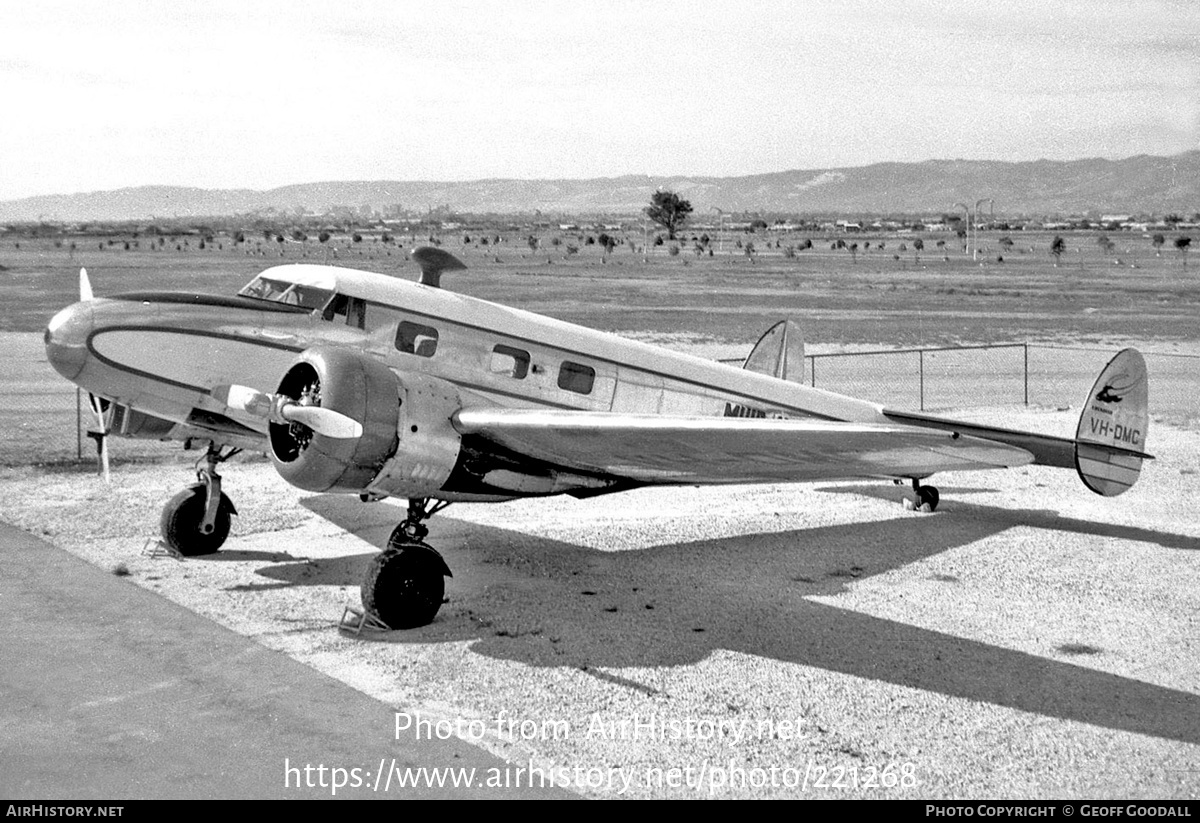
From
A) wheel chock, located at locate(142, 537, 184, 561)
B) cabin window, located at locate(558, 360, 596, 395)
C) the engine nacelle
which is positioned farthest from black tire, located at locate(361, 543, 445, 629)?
wheel chock, located at locate(142, 537, 184, 561)

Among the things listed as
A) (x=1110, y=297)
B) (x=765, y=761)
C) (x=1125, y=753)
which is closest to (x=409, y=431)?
(x=765, y=761)

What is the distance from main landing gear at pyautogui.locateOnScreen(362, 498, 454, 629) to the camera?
1184cm

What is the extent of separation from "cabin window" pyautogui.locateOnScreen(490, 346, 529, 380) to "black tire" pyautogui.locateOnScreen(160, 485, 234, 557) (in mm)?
3951

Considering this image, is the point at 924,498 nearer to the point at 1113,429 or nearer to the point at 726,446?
the point at 1113,429

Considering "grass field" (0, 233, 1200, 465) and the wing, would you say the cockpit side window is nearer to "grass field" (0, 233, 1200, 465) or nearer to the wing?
the wing

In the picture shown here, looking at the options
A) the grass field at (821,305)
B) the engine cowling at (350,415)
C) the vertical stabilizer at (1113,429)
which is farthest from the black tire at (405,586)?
the grass field at (821,305)

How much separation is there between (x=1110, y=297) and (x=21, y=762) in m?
59.0

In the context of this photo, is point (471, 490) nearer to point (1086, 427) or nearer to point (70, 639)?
point (70, 639)

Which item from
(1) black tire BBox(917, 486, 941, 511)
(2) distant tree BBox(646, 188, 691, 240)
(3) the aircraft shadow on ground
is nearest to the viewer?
(3) the aircraft shadow on ground

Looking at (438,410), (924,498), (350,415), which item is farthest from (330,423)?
(924,498)

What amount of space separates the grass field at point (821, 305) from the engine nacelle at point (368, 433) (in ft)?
37.4

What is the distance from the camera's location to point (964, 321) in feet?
159

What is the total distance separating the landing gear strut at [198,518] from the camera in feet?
48.8

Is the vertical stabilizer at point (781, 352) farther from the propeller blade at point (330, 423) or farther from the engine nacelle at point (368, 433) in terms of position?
the propeller blade at point (330, 423)
